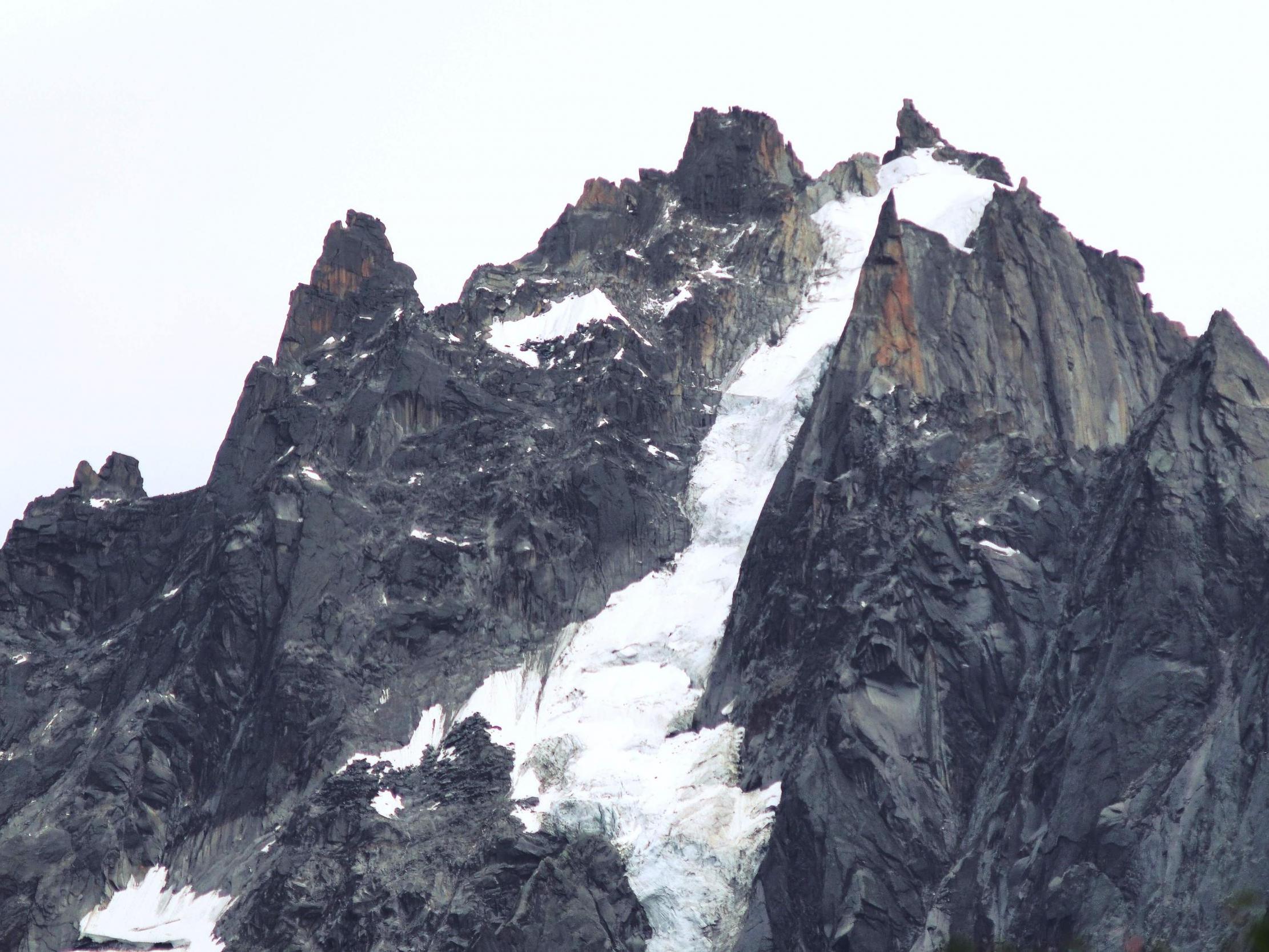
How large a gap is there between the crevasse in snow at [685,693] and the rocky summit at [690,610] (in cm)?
28

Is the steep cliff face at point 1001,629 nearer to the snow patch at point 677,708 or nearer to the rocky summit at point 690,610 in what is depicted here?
the rocky summit at point 690,610

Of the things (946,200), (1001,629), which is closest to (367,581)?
(1001,629)

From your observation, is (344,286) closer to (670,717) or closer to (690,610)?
(690,610)

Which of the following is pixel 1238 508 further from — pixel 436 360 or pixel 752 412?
pixel 436 360

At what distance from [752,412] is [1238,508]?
5461 cm

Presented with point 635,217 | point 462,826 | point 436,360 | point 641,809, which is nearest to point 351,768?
point 462,826

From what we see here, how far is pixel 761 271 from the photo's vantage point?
159m

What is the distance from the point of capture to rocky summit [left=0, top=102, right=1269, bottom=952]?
9506 centimetres

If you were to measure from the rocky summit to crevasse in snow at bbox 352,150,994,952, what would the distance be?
0.28 meters

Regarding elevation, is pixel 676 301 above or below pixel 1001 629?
above

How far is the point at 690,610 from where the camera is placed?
128250mm

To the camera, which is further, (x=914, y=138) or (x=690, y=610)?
(x=914, y=138)

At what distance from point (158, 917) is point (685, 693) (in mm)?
33404

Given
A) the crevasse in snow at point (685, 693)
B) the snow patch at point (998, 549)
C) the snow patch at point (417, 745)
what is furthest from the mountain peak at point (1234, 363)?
the snow patch at point (417, 745)
